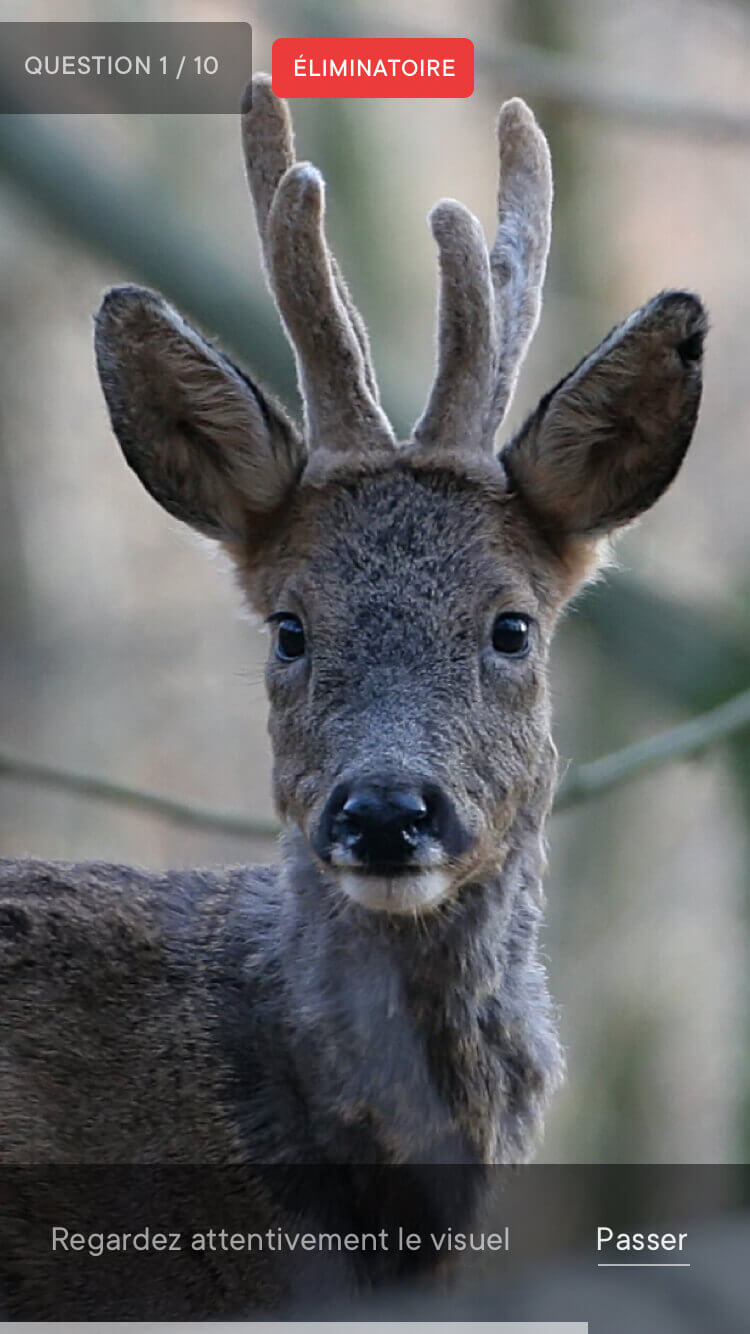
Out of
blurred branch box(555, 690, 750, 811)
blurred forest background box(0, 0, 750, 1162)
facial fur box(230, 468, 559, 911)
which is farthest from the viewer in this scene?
blurred forest background box(0, 0, 750, 1162)

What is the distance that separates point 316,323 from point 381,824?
107cm

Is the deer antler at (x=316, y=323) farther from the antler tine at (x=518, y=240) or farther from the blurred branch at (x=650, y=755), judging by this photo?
the blurred branch at (x=650, y=755)

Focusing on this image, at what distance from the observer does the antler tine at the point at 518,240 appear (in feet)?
12.3

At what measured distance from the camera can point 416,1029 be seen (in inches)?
132

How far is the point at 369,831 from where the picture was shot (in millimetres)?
2832

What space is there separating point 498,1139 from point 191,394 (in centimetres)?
146

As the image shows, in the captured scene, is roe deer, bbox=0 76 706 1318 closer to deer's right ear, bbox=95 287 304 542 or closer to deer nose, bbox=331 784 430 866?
deer's right ear, bbox=95 287 304 542

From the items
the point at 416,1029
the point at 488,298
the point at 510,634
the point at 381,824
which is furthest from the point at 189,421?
the point at 416,1029

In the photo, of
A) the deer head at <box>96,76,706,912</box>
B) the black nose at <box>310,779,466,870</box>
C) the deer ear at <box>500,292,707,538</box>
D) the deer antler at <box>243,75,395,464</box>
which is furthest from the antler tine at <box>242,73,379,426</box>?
the black nose at <box>310,779,466,870</box>

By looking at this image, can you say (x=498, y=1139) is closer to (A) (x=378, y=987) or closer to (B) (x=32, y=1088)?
(A) (x=378, y=987)

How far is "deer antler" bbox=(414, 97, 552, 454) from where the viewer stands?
3.44 meters

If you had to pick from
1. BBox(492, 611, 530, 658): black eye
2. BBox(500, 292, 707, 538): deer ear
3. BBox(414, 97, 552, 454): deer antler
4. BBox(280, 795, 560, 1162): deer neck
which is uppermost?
BBox(414, 97, 552, 454): deer antler

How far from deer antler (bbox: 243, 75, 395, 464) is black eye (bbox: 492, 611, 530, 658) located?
0.40 metres

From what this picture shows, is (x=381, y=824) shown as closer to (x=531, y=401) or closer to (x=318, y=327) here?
(x=318, y=327)
